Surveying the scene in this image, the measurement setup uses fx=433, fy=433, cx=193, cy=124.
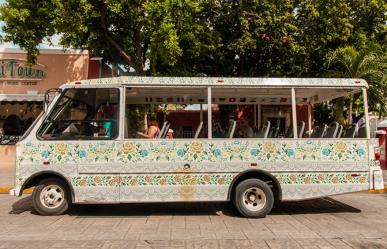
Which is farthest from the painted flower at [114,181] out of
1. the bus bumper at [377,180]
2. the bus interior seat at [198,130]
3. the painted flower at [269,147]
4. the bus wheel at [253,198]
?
the bus bumper at [377,180]

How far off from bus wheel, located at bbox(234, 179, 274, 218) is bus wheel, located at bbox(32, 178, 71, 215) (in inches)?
129

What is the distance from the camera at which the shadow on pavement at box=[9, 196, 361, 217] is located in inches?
346

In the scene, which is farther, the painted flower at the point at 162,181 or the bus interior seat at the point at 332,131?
the bus interior seat at the point at 332,131

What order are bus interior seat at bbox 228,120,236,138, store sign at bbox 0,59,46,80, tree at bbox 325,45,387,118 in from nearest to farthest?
1. bus interior seat at bbox 228,120,236,138
2. tree at bbox 325,45,387,118
3. store sign at bbox 0,59,46,80

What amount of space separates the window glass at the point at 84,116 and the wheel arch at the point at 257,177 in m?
2.40

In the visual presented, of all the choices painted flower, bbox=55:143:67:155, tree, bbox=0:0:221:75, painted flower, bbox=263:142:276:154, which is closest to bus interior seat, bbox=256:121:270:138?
painted flower, bbox=263:142:276:154

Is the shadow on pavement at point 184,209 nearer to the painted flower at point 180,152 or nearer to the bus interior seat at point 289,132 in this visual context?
the painted flower at point 180,152

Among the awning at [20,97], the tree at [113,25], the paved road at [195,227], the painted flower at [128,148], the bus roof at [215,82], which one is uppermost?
the tree at [113,25]

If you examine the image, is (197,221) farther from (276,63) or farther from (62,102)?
(276,63)

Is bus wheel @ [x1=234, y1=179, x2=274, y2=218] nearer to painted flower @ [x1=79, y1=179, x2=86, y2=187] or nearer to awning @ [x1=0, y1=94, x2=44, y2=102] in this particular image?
painted flower @ [x1=79, y1=179, x2=86, y2=187]

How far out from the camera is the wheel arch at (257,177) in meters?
8.16

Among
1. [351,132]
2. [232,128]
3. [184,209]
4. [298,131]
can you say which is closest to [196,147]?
[232,128]

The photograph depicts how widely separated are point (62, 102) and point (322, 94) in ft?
17.5

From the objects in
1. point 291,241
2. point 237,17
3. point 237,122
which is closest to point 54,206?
point 237,122
